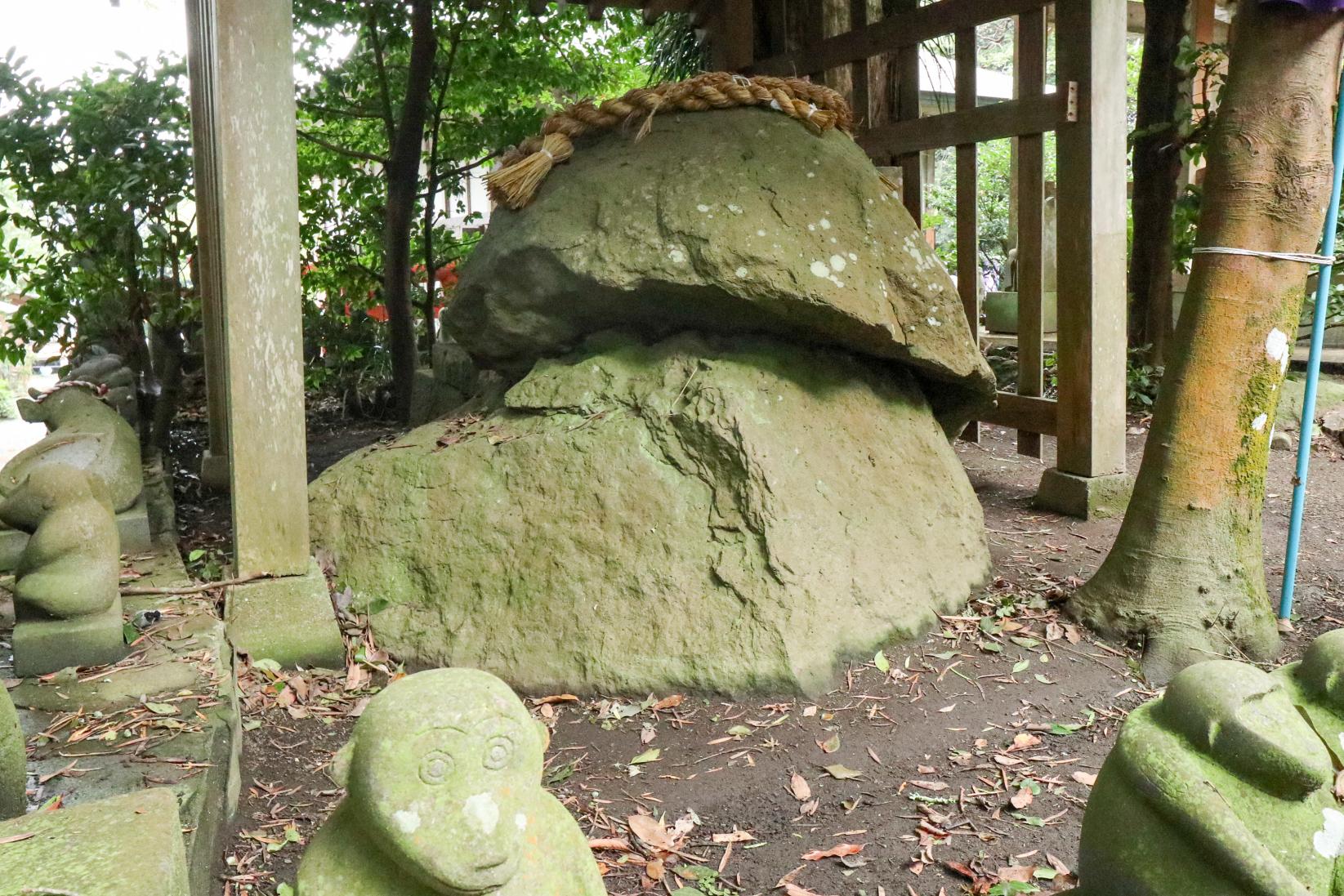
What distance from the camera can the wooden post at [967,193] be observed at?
491 centimetres

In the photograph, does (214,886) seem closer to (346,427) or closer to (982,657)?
(982,657)

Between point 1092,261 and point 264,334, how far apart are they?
330cm

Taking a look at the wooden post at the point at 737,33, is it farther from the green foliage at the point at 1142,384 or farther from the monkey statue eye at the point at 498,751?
the monkey statue eye at the point at 498,751

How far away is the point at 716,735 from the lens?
2.93m

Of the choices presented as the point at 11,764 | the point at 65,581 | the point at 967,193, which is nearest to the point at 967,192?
the point at 967,193

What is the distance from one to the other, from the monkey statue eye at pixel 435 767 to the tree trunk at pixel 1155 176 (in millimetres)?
6445

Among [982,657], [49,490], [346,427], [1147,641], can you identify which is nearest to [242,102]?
[49,490]

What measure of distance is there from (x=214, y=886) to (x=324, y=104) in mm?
6583

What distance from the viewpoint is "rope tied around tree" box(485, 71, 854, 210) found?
3842 millimetres

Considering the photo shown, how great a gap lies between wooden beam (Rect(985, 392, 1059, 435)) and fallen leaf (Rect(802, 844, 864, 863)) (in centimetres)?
286

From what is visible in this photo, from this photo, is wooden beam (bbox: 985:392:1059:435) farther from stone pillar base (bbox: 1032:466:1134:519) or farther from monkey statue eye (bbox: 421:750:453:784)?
monkey statue eye (bbox: 421:750:453:784)

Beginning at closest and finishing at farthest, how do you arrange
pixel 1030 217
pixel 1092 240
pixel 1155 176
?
1. pixel 1092 240
2. pixel 1030 217
3. pixel 1155 176

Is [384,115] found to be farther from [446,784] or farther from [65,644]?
[446,784]

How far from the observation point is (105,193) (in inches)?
202
